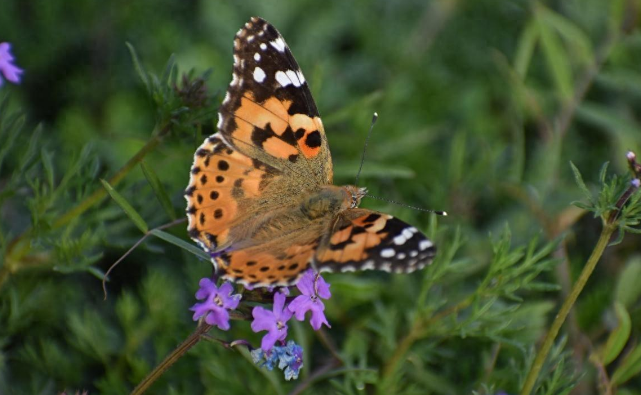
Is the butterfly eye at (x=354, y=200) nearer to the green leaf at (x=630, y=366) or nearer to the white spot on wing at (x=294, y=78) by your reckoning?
the white spot on wing at (x=294, y=78)

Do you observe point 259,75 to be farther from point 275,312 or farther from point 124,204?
point 275,312

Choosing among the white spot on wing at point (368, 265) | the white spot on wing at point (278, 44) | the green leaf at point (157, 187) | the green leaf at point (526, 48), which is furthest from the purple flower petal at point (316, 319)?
the green leaf at point (526, 48)

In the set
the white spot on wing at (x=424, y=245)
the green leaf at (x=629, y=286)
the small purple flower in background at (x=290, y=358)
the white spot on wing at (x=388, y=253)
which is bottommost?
the green leaf at (x=629, y=286)

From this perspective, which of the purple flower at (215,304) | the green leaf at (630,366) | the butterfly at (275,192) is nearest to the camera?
the purple flower at (215,304)

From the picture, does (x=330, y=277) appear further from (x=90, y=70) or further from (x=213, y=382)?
(x=90, y=70)

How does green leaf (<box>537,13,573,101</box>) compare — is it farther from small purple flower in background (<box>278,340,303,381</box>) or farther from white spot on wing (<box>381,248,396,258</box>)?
small purple flower in background (<box>278,340,303,381</box>)

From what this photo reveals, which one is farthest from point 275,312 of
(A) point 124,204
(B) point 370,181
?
(B) point 370,181
